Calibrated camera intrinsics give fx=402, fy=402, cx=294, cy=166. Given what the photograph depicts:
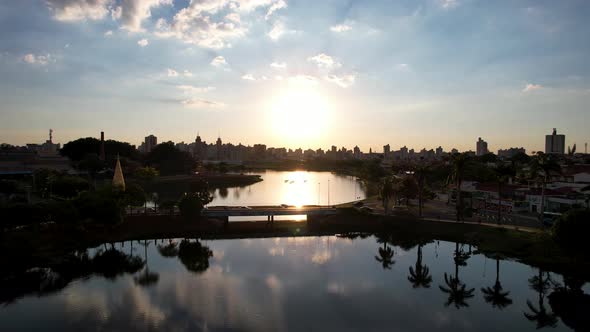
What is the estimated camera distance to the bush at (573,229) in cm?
3597

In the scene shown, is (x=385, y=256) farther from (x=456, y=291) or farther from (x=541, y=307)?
(x=541, y=307)

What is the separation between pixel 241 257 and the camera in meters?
46.2

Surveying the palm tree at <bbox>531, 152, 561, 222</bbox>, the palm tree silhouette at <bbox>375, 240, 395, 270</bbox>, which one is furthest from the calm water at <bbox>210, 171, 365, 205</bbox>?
the palm tree at <bbox>531, 152, 561, 222</bbox>

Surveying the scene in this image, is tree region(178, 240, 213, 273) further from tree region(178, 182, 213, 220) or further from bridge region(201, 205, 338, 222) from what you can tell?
bridge region(201, 205, 338, 222)

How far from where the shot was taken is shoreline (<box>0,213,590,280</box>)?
136 feet

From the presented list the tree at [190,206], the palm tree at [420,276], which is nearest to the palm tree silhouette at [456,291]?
the palm tree at [420,276]

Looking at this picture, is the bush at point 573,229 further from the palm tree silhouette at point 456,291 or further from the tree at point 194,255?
the tree at point 194,255

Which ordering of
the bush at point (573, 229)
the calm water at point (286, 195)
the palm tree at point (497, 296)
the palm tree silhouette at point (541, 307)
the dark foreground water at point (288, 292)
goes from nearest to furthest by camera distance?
the dark foreground water at point (288, 292), the palm tree silhouette at point (541, 307), the palm tree at point (497, 296), the bush at point (573, 229), the calm water at point (286, 195)

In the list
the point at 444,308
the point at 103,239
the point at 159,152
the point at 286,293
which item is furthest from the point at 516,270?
the point at 159,152

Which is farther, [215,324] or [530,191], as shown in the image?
[530,191]

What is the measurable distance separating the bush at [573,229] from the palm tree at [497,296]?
708cm

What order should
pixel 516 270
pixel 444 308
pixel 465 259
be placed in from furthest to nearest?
pixel 465 259 < pixel 516 270 < pixel 444 308

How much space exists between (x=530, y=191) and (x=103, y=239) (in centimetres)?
6241

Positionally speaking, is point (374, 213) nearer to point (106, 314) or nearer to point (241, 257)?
point (241, 257)
